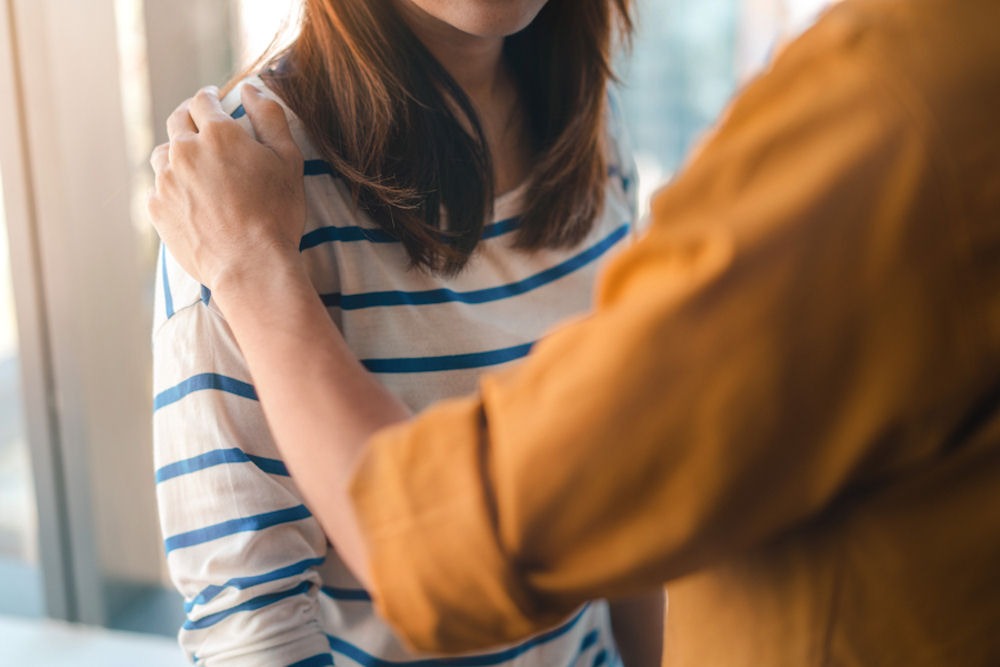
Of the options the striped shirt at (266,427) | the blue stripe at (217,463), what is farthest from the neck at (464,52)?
the blue stripe at (217,463)

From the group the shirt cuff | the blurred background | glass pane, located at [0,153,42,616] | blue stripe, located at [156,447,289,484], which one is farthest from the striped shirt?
glass pane, located at [0,153,42,616]

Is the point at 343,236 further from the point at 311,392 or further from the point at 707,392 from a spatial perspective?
the point at 707,392

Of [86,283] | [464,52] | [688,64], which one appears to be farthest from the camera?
[688,64]

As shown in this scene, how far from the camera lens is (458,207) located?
33.0 inches

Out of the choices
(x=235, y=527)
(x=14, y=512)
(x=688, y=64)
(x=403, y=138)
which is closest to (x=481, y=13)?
(x=403, y=138)

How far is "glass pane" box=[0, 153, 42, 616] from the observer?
155 cm

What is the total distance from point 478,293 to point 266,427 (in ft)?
0.76

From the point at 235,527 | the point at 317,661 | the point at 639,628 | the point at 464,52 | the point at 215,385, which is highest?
the point at 464,52

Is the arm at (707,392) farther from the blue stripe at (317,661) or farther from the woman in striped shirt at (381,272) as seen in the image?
the blue stripe at (317,661)

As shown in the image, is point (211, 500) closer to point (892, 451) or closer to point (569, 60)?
point (892, 451)

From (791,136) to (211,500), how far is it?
489mm

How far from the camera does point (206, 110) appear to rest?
72cm

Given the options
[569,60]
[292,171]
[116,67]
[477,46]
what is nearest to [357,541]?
[292,171]

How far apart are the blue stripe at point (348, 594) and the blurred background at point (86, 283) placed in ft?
2.32
